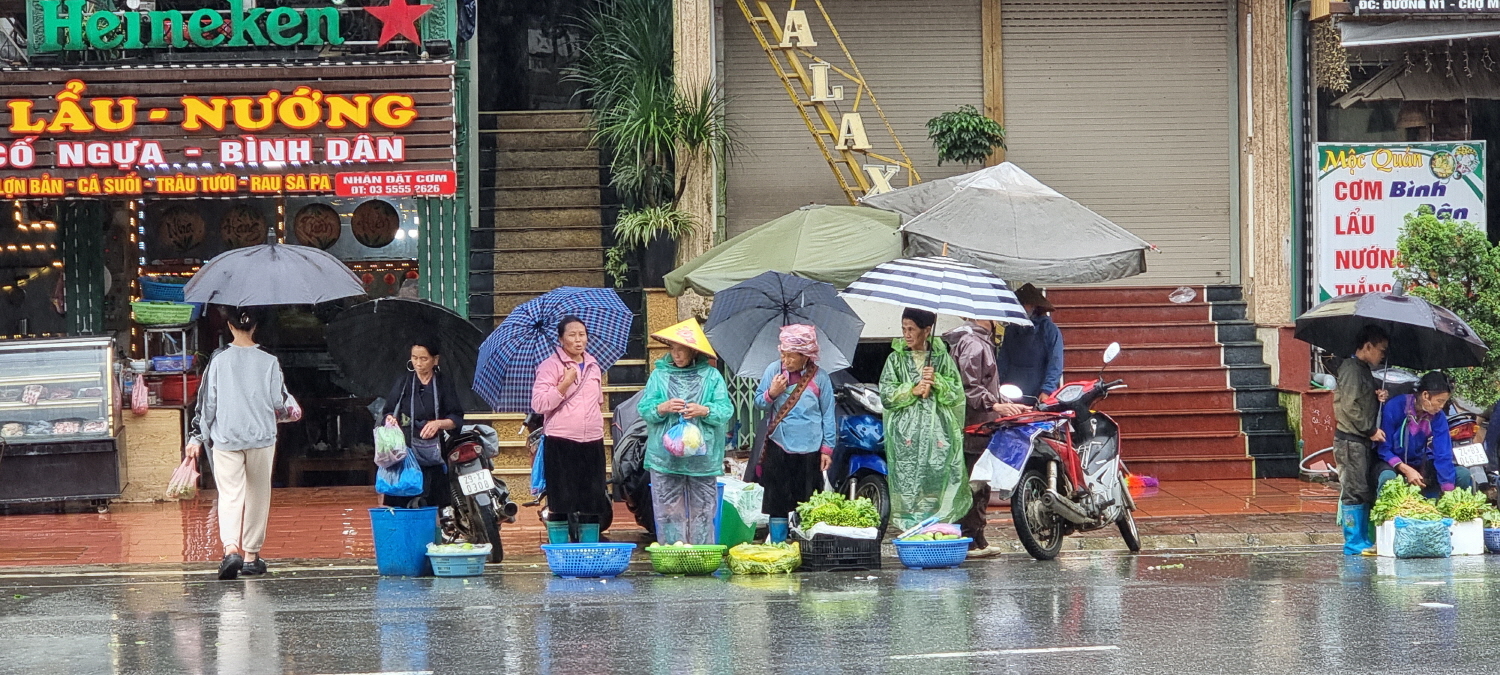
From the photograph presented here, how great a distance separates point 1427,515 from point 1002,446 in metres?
2.83

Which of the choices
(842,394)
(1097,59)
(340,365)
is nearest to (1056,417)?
(842,394)

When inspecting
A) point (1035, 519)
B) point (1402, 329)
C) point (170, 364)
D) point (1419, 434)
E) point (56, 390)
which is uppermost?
point (1402, 329)

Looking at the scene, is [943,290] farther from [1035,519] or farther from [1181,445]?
[1181,445]

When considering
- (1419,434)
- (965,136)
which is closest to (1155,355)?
(965,136)

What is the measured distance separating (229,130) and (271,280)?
4.93 metres

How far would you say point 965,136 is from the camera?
16.6 m

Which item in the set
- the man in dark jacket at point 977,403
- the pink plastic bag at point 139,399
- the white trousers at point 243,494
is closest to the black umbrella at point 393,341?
the white trousers at point 243,494

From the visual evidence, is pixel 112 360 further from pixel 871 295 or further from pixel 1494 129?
pixel 1494 129

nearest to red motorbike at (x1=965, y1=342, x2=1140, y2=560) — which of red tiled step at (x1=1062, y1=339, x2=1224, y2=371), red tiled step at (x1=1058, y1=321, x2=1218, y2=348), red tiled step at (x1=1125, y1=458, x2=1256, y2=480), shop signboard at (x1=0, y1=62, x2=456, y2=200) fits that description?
red tiled step at (x1=1125, y1=458, x2=1256, y2=480)

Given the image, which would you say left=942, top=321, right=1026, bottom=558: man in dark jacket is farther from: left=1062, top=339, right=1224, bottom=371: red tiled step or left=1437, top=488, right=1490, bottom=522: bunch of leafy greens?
left=1062, top=339, right=1224, bottom=371: red tiled step

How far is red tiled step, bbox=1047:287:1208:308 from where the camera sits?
17.2m

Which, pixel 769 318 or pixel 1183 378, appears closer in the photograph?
pixel 769 318

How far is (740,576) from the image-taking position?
10.2 m

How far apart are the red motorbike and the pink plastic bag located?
7.60 metres
